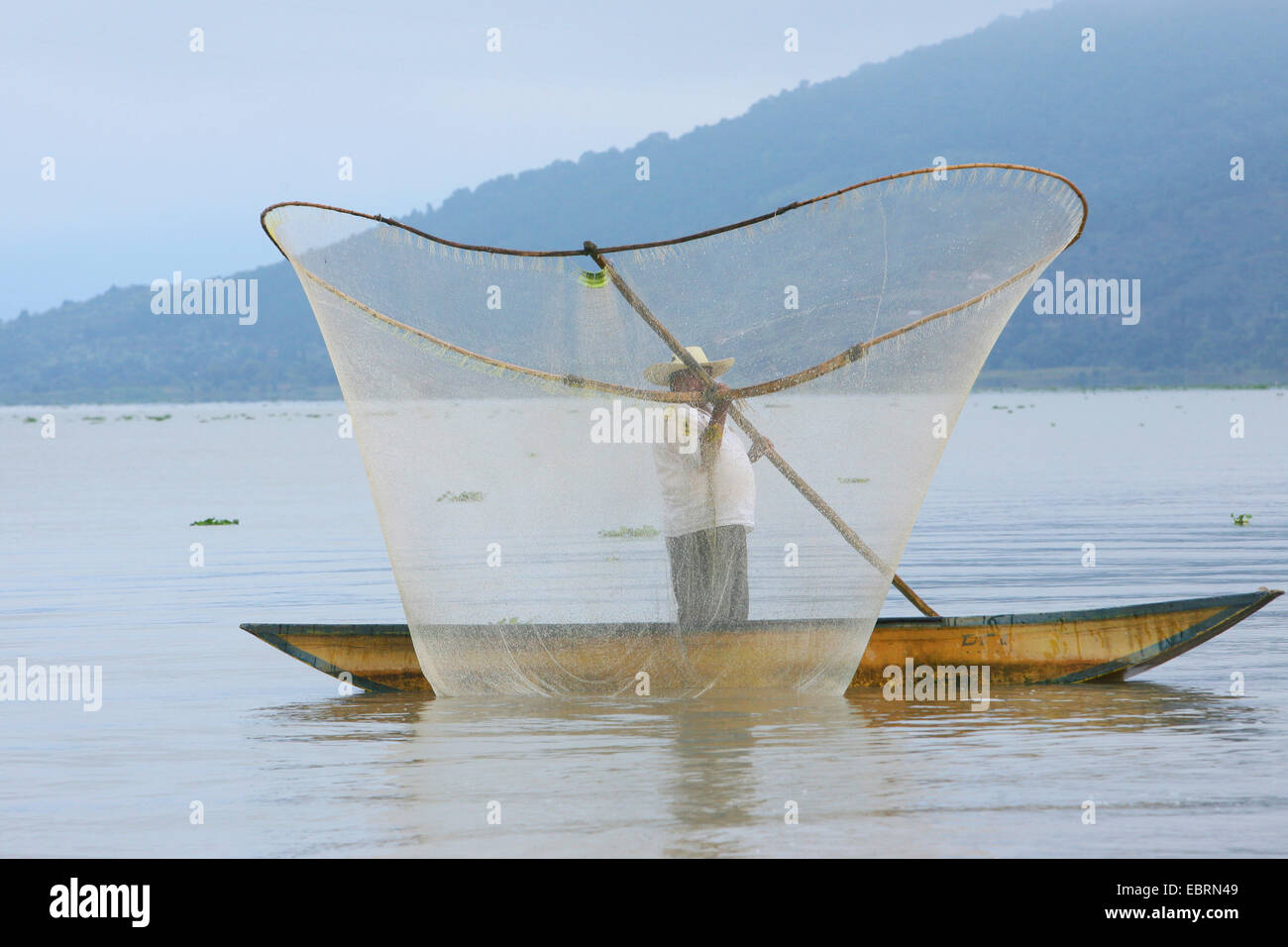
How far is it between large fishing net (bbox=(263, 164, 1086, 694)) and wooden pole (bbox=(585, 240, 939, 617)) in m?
0.01

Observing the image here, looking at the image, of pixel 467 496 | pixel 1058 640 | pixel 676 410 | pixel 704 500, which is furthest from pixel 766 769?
pixel 1058 640

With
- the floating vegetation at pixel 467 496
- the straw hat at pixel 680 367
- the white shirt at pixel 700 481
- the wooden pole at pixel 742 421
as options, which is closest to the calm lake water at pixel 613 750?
the wooden pole at pixel 742 421

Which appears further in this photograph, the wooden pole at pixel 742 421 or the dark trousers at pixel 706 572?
the dark trousers at pixel 706 572

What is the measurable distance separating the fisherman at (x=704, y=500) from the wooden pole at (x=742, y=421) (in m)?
0.06

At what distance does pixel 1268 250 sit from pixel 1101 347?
20.2 m

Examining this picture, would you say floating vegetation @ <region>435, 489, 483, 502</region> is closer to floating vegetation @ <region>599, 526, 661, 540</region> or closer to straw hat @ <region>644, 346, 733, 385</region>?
floating vegetation @ <region>599, 526, 661, 540</region>

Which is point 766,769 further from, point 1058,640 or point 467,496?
point 1058,640

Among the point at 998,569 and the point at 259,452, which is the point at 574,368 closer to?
the point at 998,569

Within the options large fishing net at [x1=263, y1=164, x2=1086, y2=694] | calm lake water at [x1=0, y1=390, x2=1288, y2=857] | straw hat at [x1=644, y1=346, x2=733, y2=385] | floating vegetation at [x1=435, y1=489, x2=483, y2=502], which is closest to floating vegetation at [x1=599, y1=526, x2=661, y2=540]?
large fishing net at [x1=263, y1=164, x2=1086, y2=694]

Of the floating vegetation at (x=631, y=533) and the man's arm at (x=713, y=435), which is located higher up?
the man's arm at (x=713, y=435)

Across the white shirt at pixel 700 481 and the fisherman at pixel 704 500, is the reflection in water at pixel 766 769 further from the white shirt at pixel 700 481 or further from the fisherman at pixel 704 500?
the white shirt at pixel 700 481

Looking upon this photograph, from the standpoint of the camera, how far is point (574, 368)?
9125 millimetres

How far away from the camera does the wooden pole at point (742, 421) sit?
29.1ft

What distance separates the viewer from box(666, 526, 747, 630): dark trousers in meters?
9.15
